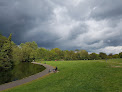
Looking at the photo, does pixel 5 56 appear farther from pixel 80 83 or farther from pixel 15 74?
pixel 80 83

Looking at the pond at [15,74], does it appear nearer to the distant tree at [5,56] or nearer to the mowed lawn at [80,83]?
the distant tree at [5,56]

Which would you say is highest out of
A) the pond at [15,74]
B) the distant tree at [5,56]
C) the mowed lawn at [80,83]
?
the distant tree at [5,56]

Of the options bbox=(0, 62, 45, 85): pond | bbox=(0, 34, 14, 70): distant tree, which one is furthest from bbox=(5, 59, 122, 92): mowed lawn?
bbox=(0, 34, 14, 70): distant tree

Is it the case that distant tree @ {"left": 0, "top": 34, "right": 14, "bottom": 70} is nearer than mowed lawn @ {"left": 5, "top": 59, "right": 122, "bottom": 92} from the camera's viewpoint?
No

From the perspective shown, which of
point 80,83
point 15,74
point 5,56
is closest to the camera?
→ point 80,83

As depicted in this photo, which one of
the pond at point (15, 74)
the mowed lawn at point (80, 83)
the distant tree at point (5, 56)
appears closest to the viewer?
the mowed lawn at point (80, 83)

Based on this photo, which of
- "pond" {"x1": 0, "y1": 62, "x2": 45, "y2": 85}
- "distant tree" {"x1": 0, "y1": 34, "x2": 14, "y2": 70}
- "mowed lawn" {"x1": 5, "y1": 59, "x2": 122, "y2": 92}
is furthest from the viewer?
"distant tree" {"x1": 0, "y1": 34, "x2": 14, "y2": 70}

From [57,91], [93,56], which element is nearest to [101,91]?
[57,91]

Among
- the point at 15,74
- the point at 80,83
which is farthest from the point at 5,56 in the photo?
the point at 80,83

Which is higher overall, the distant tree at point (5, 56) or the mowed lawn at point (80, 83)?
the distant tree at point (5, 56)

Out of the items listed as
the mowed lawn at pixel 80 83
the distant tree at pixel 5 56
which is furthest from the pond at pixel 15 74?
the mowed lawn at pixel 80 83

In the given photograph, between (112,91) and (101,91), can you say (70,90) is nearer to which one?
(101,91)

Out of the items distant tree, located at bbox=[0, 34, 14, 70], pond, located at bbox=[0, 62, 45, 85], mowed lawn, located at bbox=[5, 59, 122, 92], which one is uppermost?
distant tree, located at bbox=[0, 34, 14, 70]

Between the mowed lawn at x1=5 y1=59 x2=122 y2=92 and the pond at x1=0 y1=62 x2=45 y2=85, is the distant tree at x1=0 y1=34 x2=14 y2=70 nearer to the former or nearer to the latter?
the pond at x1=0 y1=62 x2=45 y2=85
